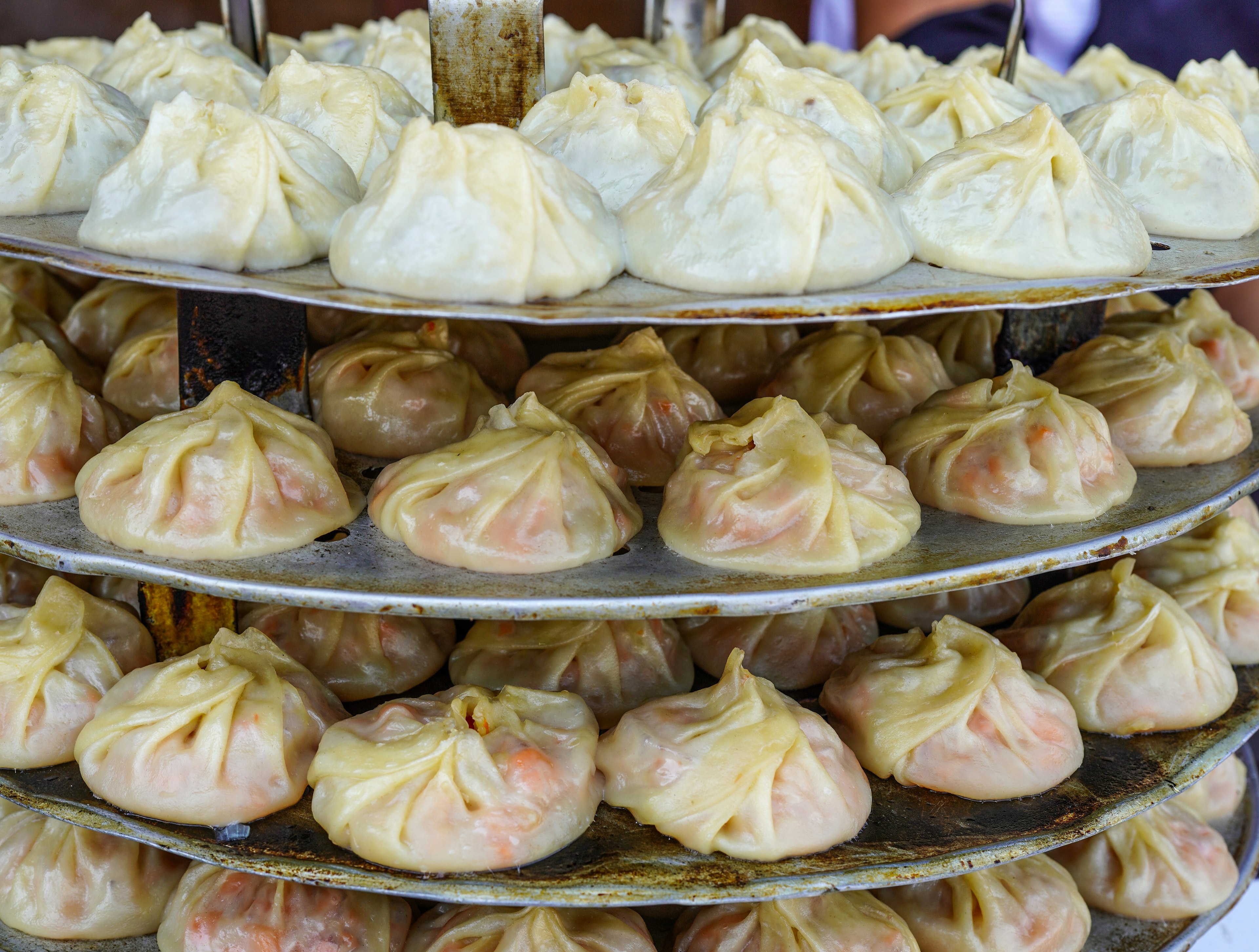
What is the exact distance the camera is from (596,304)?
1.57 meters

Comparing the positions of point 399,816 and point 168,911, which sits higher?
point 399,816

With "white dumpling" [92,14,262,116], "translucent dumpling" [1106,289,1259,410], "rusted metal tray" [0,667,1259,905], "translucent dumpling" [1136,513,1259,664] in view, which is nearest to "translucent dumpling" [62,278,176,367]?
"white dumpling" [92,14,262,116]

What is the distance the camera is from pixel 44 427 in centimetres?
203

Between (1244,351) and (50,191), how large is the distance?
279 cm

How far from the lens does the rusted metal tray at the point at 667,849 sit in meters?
1.70

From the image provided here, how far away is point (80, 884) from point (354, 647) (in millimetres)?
655

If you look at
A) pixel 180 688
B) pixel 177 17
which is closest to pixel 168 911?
pixel 180 688

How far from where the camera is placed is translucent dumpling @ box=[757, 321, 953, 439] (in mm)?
2445

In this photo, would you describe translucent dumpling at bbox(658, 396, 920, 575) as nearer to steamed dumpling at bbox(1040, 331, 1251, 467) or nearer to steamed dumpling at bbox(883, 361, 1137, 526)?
steamed dumpling at bbox(883, 361, 1137, 526)

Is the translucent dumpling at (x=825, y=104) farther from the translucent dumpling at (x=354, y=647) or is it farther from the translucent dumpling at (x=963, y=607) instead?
the translucent dumpling at (x=354, y=647)

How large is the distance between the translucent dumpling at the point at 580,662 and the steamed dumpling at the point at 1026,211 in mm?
901

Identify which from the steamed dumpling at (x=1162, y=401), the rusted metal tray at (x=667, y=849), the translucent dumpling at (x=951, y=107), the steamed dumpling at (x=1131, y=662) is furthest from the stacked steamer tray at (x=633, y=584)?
the translucent dumpling at (x=951, y=107)

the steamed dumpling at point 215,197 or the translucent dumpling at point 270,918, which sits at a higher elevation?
the steamed dumpling at point 215,197

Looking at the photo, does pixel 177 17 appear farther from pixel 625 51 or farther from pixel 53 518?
pixel 53 518
